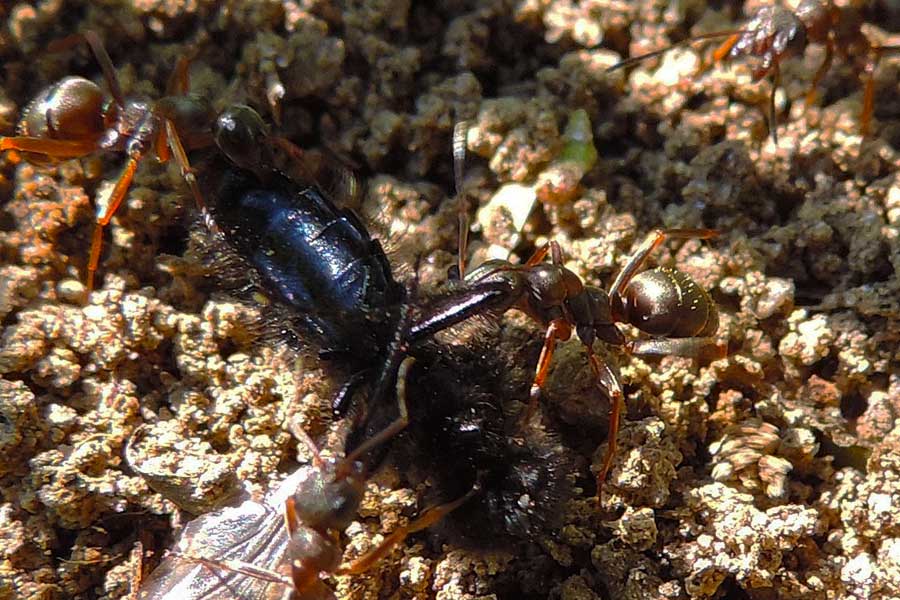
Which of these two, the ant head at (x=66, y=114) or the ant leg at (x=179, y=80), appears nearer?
the ant head at (x=66, y=114)

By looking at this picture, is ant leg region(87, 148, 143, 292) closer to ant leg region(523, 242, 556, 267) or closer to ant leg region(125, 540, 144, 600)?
ant leg region(125, 540, 144, 600)

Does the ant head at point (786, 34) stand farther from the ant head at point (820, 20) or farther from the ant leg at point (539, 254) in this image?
the ant leg at point (539, 254)

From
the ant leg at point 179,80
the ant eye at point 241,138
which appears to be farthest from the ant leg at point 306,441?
the ant leg at point 179,80

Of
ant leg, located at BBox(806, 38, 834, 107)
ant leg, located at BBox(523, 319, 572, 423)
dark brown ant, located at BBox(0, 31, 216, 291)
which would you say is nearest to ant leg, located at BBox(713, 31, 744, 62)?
ant leg, located at BBox(806, 38, 834, 107)

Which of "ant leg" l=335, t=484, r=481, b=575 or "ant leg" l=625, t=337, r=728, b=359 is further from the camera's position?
"ant leg" l=625, t=337, r=728, b=359

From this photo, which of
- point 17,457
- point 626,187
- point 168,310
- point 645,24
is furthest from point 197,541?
point 645,24


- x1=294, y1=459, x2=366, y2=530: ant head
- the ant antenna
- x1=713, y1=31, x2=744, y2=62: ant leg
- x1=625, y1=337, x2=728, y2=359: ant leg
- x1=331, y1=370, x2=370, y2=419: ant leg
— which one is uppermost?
the ant antenna
